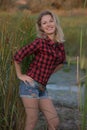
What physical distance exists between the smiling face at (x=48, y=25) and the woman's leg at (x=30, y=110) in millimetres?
603

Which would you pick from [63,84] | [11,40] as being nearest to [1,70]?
[11,40]

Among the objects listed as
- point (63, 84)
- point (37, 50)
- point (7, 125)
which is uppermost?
point (37, 50)

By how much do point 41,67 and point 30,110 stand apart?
37 centimetres

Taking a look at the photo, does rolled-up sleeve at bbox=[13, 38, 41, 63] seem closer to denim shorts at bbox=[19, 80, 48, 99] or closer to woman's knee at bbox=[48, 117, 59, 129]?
denim shorts at bbox=[19, 80, 48, 99]

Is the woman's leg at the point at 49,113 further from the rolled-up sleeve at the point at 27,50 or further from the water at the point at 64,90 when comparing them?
the water at the point at 64,90

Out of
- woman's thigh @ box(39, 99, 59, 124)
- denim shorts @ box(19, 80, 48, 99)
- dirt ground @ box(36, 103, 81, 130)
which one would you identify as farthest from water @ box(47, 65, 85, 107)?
denim shorts @ box(19, 80, 48, 99)

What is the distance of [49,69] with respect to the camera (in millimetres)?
3945

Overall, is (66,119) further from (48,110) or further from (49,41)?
(49,41)

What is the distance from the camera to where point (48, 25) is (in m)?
4.04

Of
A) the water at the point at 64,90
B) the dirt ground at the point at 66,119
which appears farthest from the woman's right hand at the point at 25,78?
the water at the point at 64,90

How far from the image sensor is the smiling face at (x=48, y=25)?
4016mm

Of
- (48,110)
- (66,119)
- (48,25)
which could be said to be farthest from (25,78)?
(66,119)

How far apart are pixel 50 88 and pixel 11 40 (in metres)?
3.00

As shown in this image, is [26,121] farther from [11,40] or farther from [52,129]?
[11,40]
